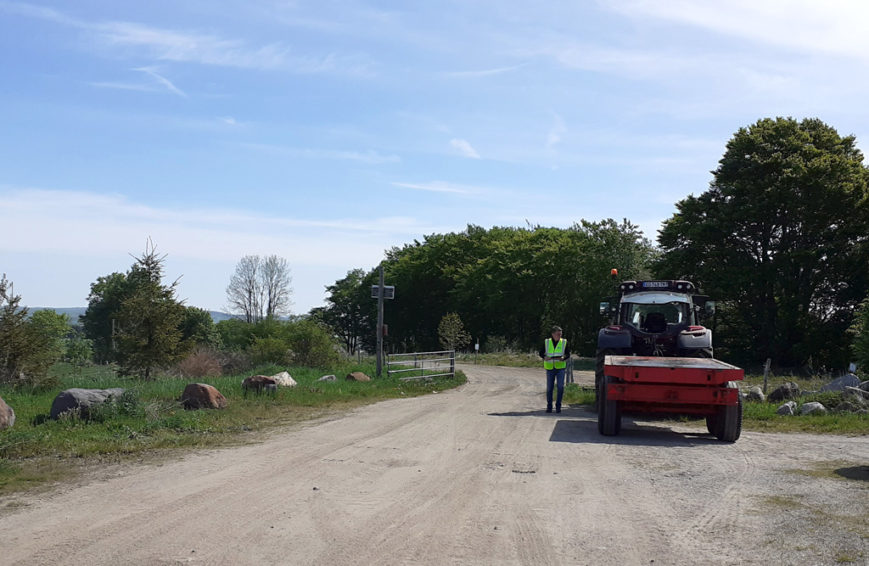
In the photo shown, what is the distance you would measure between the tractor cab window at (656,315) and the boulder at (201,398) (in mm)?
8674

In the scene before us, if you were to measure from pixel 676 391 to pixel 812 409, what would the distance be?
16.6 ft

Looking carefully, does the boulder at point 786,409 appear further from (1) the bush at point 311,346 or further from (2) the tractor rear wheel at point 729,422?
(1) the bush at point 311,346

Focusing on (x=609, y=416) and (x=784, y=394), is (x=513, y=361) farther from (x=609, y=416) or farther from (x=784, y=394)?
(x=609, y=416)

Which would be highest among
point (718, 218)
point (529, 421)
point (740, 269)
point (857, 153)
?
point (857, 153)

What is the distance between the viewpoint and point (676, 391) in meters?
12.1

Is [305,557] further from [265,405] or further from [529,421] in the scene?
[265,405]

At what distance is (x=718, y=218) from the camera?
117 feet

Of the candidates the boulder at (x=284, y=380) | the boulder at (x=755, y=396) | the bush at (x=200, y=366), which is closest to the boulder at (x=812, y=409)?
the boulder at (x=755, y=396)

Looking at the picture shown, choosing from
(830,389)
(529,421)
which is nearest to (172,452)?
(529,421)

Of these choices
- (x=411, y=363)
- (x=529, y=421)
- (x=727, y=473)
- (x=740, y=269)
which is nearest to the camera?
(x=727, y=473)

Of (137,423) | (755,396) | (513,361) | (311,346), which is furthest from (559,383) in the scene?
(513,361)

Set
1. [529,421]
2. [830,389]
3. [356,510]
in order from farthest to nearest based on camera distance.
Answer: [830,389]
[529,421]
[356,510]

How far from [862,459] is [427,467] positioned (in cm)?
600

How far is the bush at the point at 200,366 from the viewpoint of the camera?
96.7 feet
